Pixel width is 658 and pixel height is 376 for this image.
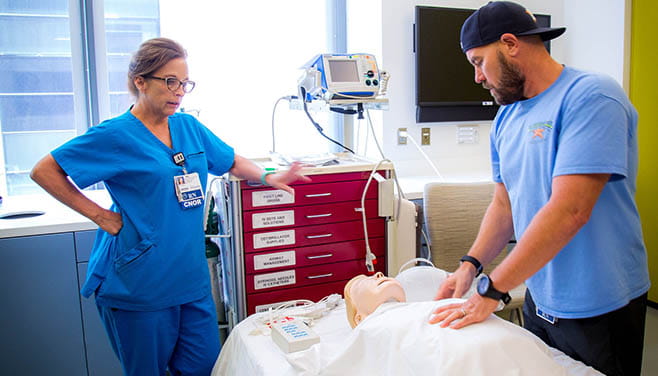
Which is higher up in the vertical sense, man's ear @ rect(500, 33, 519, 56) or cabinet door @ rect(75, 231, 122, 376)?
man's ear @ rect(500, 33, 519, 56)

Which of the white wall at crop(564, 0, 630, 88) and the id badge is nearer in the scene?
the id badge

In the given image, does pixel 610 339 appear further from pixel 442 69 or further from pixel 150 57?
pixel 442 69

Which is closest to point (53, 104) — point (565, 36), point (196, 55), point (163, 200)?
point (196, 55)

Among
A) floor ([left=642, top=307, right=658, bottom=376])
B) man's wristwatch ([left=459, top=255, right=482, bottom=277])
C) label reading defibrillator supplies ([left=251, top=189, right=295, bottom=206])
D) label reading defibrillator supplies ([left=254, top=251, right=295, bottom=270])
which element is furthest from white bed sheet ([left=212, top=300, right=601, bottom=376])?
floor ([left=642, top=307, right=658, bottom=376])

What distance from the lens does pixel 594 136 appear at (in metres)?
1.17

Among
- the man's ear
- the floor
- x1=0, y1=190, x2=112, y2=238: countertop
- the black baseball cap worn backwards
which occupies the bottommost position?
the floor

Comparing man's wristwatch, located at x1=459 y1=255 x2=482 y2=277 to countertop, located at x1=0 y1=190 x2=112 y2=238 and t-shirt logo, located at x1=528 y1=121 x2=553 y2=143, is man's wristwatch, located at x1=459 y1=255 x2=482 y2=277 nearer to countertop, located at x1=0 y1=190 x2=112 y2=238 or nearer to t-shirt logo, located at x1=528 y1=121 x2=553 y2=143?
t-shirt logo, located at x1=528 y1=121 x2=553 y2=143

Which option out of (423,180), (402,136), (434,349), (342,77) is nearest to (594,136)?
(434,349)

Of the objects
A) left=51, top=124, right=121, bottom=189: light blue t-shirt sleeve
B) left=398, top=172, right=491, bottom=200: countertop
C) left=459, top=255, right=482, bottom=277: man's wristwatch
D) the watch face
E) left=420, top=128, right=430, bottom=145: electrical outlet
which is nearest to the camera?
the watch face

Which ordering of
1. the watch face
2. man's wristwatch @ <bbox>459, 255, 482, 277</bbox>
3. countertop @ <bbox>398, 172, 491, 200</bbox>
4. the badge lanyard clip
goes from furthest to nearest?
countertop @ <bbox>398, 172, 491, 200</bbox> → the badge lanyard clip → man's wristwatch @ <bbox>459, 255, 482, 277</bbox> → the watch face

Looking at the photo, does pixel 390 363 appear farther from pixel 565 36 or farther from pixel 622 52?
pixel 565 36

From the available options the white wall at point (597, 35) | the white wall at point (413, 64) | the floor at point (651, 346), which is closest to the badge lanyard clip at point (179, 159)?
the white wall at point (413, 64)

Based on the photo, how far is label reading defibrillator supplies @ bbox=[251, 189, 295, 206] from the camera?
204 centimetres

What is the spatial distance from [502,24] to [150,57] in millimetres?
1024
